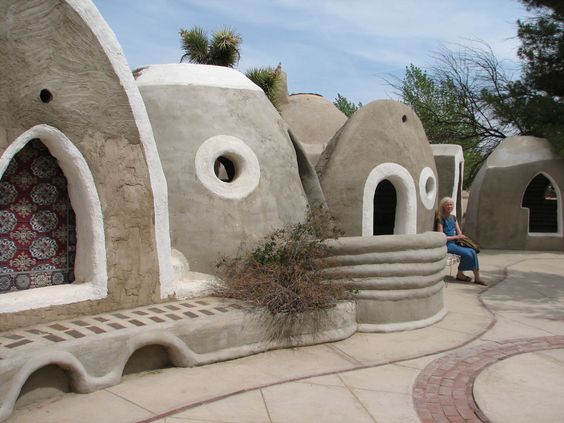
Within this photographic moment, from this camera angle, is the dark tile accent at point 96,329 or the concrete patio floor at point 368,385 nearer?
the concrete patio floor at point 368,385

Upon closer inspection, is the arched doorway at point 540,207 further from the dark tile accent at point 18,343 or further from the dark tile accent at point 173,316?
the dark tile accent at point 18,343

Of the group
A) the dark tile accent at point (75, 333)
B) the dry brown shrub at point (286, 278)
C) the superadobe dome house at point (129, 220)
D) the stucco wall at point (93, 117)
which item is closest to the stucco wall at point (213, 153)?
the superadobe dome house at point (129, 220)

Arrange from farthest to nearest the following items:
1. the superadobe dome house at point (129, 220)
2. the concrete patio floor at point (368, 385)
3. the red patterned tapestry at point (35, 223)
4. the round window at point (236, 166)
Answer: the round window at point (236, 166), the red patterned tapestry at point (35, 223), the superadobe dome house at point (129, 220), the concrete patio floor at point (368, 385)

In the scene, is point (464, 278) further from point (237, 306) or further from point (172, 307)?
point (172, 307)

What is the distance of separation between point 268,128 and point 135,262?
2.92 metres

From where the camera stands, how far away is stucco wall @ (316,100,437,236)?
1009 centimetres

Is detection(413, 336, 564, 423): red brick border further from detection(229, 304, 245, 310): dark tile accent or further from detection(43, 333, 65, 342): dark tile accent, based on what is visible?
detection(43, 333, 65, 342): dark tile accent

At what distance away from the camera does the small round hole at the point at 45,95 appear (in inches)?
197

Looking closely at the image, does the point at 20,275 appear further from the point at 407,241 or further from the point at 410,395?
the point at 407,241

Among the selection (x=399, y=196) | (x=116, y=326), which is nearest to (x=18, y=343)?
(x=116, y=326)

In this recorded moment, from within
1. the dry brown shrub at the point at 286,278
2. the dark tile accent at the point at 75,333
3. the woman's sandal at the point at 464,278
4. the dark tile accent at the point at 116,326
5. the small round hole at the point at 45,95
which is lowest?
the woman's sandal at the point at 464,278

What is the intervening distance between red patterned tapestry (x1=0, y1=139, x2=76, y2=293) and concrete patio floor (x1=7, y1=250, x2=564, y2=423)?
1.23 metres

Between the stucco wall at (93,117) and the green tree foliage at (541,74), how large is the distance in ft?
41.0

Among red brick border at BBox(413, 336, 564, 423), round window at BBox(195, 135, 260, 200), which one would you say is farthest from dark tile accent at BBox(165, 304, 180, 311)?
red brick border at BBox(413, 336, 564, 423)
